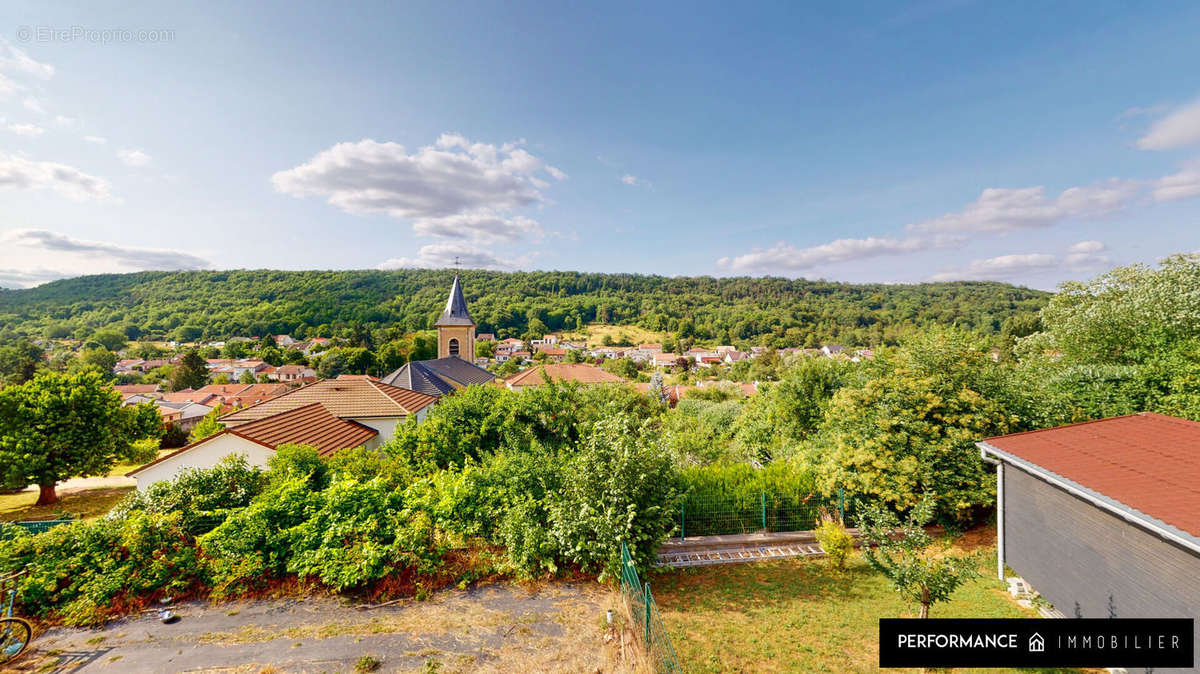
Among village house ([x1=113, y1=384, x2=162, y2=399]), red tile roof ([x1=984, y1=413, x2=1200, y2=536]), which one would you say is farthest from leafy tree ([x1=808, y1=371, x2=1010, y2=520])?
village house ([x1=113, y1=384, x2=162, y2=399])

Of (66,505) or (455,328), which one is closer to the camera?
(66,505)

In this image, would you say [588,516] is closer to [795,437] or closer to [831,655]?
[831,655]

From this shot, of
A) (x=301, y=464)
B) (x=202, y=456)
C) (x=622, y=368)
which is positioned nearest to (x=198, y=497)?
(x=301, y=464)

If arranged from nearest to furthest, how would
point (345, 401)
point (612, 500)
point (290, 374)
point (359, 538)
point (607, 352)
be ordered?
point (359, 538) < point (612, 500) < point (345, 401) < point (290, 374) < point (607, 352)

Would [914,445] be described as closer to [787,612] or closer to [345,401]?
[787,612]

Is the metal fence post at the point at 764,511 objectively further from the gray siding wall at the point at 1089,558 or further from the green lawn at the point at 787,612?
the gray siding wall at the point at 1089,558

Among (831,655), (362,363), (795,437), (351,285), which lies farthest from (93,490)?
(351,285)
